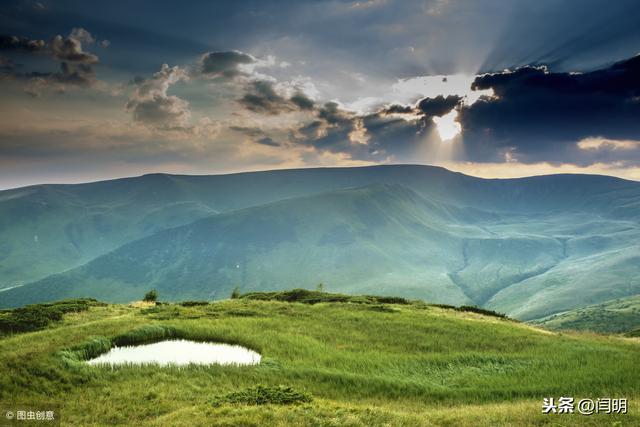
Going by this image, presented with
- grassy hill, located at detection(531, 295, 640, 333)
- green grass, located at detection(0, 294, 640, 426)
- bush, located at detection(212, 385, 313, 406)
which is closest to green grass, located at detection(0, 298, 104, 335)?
green grass, located at detection(0, 294, 640, 426)

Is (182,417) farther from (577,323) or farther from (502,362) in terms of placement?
(577,323)

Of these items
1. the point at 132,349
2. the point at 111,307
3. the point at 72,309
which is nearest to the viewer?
the point at 132,349

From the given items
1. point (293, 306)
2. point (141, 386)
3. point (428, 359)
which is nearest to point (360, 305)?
point (293, 306)

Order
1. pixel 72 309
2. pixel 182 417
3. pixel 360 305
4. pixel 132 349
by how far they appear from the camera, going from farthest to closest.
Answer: pixel 360 305 → pixel 72 309 → pixel 132 349 → pixel 182 417

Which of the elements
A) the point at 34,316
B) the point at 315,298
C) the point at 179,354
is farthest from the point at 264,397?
the point at 315,298

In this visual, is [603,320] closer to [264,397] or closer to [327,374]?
[327,374]

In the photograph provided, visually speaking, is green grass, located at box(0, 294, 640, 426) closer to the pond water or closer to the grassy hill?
the pond water
